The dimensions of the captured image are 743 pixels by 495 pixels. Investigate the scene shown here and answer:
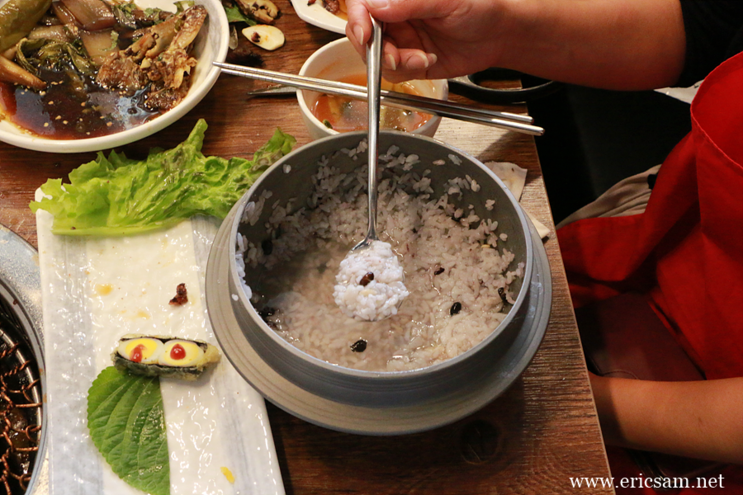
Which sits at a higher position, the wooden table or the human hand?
the human hand

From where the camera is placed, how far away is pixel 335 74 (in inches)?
61.4

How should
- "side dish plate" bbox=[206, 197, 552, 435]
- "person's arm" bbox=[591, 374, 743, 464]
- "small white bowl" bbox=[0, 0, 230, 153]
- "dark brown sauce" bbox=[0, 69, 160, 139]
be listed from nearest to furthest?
1. "side dish plate" bbox=[206, 197, 552, 435]
2. "person's arm" bbox=[591, 374, 743, 464]
3. "small white bowl" bbox=[0, 0, 230, 153]
4. "dark brown sauce" bbox=[0, 69, 160, 139]

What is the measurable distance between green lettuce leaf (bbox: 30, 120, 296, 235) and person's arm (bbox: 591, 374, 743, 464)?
3.93ft

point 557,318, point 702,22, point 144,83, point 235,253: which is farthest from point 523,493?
point 144,83

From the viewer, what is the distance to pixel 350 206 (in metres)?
1.39

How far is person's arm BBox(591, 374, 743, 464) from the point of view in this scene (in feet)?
3.81

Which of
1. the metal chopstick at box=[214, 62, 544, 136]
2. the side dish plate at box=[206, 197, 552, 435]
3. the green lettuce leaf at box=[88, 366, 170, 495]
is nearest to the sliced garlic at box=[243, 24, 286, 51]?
the metal chopstick at box=[214, 62, 544, 136]

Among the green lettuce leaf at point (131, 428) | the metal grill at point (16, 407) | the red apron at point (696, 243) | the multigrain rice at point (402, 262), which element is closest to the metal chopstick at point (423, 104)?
the multigrain rice at point (402, 262)

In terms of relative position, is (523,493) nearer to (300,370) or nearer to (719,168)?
(300,370)

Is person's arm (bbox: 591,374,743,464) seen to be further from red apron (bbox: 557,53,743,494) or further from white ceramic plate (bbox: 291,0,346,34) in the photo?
white ceramic plate (bbox: 291,0,346,34)

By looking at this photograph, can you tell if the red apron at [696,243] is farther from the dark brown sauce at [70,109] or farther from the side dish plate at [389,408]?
the dark brown sauce at [70,109]

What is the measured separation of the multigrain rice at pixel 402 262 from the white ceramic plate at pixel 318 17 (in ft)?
2.30

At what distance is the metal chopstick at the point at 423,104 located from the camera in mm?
1249

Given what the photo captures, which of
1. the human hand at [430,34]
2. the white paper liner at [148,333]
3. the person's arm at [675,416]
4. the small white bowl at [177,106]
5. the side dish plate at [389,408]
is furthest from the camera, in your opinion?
the small white bowl at [177,106]
